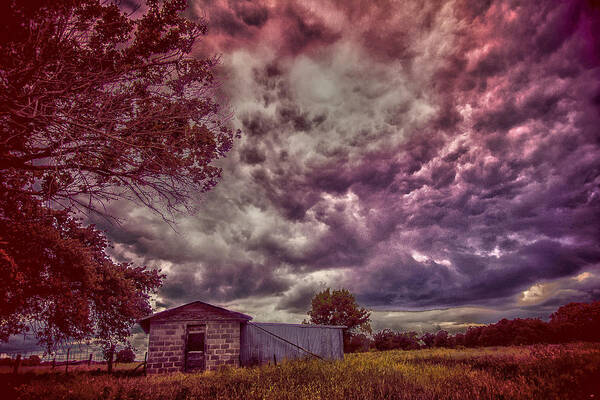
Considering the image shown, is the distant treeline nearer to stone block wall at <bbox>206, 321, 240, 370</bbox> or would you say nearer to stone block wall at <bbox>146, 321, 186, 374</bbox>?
stone block wall at <bbox>206, 321, 240, 370</bbox>

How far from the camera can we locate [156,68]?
7.59m

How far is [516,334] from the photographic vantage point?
30.6m

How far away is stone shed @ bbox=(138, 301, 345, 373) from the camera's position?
1647cm

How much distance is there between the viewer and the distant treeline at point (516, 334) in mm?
24844

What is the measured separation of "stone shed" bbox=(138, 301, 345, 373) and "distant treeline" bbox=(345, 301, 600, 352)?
76.4 ft

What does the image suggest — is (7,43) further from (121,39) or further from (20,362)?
(20,362)

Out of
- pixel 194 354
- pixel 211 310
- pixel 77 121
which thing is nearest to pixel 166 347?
pixel 194 354

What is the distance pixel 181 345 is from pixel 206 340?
1363 mm

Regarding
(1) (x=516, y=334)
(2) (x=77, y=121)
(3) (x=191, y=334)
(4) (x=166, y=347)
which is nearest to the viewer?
(2) (x=77, y=121)

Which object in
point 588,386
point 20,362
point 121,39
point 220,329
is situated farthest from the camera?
point 20,362

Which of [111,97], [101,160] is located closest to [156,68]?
[111,97]

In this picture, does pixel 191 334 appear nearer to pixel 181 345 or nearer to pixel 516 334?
pixel 181 345

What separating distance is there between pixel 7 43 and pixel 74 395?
31.1 ft

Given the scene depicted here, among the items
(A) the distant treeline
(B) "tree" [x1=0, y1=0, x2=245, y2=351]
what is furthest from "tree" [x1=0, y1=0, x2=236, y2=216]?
(A) the distant treeline
